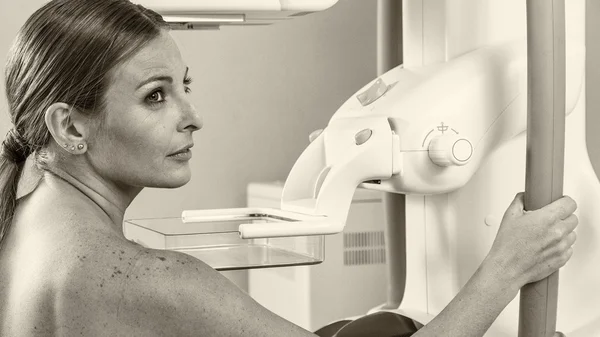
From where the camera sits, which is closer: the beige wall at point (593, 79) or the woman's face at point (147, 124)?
the woman's face at point (147, 124)

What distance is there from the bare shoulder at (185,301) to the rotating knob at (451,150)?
17.0 inches

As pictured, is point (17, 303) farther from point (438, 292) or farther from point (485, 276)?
point (438, 292)

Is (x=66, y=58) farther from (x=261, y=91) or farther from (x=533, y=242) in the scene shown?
(x=261, y=91)

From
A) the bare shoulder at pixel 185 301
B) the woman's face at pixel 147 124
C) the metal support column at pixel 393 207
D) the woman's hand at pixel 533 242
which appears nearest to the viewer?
the bare shoulder at pixel 185 301

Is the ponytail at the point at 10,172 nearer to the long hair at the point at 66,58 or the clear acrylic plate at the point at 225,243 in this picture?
the long hair at the point at 66,58

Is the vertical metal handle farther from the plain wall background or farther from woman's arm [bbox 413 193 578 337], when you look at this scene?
the plain wall background

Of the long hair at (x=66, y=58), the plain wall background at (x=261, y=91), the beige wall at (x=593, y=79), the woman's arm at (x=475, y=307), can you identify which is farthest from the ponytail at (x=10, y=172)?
the plain wall background at (x=261, y=91)

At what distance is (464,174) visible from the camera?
1337 millimetres

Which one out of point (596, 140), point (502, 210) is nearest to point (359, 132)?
point (502, 210)

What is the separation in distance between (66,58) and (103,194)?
0.18 metres

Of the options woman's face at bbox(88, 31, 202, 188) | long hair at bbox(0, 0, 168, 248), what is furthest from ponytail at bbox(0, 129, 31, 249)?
woman's face at bbox(88, 31, 202, 188)

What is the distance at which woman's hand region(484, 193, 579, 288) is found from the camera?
1.17 m

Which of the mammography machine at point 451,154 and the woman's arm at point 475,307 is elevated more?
the mammography machine at point 451,154

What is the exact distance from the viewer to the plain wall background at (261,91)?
9.95ft
